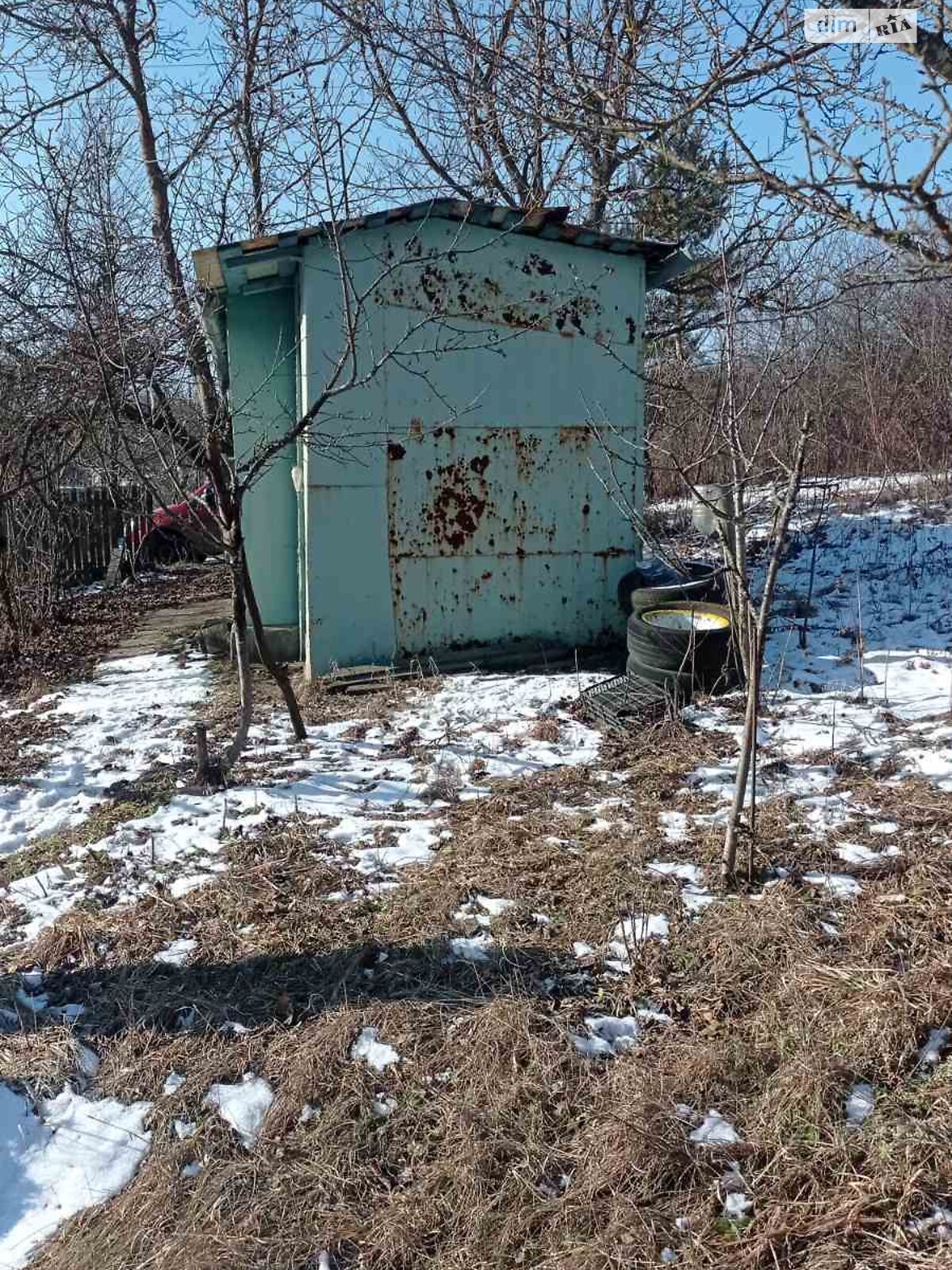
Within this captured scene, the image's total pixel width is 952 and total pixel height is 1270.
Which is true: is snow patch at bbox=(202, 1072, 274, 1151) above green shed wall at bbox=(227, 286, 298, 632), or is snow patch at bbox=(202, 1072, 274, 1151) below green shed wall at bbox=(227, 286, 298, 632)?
below

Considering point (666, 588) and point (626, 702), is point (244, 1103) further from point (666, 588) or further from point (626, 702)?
point (666, 588)

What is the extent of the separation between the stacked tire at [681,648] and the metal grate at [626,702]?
2 cm

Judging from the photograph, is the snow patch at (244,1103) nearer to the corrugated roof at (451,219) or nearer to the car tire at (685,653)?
the car tire at (685,653)

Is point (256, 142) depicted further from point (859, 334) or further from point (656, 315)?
point (859, 334)

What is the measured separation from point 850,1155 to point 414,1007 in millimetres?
1345

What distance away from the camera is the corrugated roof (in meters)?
6.18

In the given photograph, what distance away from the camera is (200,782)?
16.0 ft

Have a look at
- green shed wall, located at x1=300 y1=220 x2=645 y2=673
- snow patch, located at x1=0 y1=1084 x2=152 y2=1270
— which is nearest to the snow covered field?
snow patch, located at x1=0 y1=1084 x2=152 y2=1270

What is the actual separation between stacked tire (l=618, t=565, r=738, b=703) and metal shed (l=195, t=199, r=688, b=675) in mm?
1125

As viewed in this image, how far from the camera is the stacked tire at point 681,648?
18.6 ft

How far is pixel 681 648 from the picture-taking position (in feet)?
18.6

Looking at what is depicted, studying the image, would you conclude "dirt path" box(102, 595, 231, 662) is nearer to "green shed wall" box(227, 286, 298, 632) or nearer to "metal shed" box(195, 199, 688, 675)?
"green shed wall" box(227, 286, 298, 632)

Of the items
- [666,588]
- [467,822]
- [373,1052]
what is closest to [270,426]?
[666,588]

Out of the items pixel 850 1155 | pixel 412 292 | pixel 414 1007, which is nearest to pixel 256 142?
pixel 412 292
